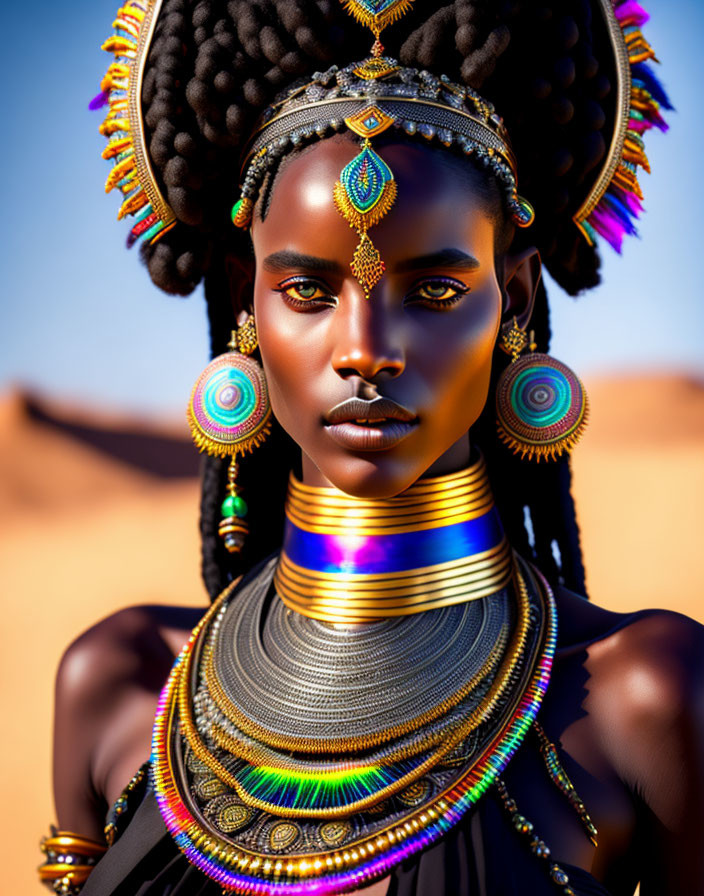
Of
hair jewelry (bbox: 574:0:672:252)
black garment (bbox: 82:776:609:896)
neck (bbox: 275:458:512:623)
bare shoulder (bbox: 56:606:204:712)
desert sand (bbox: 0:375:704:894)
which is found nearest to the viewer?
black garment (bbox: 82:776:609:896)

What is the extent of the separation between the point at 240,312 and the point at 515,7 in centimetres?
95

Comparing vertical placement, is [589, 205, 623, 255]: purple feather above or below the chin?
above

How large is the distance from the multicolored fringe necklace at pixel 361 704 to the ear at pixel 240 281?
500mm

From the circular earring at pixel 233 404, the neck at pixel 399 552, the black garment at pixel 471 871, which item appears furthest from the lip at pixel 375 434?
the black garment at pixel 471 871

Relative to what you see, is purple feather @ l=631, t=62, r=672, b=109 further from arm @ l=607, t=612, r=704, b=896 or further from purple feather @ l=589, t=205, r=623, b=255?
arm @ l=607, t=612, r=704, b=896

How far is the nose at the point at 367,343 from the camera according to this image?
2.00 metres

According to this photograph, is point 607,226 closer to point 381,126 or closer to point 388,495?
point 381,126

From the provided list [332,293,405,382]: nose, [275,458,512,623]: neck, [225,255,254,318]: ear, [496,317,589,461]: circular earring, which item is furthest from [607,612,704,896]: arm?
[225,255,254,318]: ear

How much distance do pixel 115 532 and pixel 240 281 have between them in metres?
6.50

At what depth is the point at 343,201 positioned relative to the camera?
205 centimetres

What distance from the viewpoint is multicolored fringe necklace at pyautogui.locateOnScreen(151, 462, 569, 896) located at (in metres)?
2.04

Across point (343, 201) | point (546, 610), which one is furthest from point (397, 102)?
point (546, 610)

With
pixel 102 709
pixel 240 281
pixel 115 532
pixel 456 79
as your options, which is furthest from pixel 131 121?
pixel 115 532

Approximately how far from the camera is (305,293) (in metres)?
2.15
